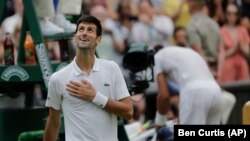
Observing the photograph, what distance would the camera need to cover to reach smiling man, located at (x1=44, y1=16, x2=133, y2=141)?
971 centimetres

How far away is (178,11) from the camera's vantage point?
20.4 metres

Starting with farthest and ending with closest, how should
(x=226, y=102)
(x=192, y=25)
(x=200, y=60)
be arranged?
(x=192, y=25)
(x=226, y=102)
(x=200, y=60)

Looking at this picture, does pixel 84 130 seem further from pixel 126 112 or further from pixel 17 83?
pixel 17 83

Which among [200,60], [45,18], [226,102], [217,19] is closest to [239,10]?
[217,19]

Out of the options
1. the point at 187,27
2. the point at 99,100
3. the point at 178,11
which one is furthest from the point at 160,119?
the point at 178,11

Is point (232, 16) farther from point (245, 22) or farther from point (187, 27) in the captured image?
point (187, 27)

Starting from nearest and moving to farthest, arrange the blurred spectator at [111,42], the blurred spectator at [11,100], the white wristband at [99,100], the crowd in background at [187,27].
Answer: the white wristband at [99,100]
the blurred spectator at [11,100]
the crowd in background at [187,27]
the blurred spectator at [111,42]

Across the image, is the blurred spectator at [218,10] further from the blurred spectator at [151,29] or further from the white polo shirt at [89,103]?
the white polo shirt at [89,103]

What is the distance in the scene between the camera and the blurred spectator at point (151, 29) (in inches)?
779

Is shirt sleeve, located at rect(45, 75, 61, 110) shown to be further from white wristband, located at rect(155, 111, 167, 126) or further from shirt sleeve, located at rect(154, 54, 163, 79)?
shirt sleeve, located at rect(154, 54, 163, 79)

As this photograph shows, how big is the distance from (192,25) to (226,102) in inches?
113

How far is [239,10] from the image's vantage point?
66.2 feet

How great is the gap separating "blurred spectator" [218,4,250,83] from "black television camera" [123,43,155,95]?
21.9 ft

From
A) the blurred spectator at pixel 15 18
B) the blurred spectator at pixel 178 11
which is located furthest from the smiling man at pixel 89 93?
the blurred spectator at pixel 178 11
